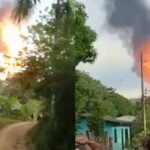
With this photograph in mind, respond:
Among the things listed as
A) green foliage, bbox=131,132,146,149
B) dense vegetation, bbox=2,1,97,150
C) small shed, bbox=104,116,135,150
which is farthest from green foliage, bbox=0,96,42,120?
green foliage, bbox=131,132,146,149

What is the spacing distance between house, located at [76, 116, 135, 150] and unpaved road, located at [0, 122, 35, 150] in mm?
236

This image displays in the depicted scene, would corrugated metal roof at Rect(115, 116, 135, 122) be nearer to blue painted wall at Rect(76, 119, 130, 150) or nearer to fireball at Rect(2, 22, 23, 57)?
blue painted wall at Rect(76, 119, 130, 150)

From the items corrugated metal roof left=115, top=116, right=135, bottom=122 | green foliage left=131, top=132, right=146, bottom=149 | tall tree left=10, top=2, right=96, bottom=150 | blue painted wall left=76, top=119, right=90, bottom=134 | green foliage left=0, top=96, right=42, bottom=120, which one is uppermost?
tall tree left=10, top=2, right=96, bottom=150

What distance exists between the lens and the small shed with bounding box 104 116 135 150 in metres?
1.57

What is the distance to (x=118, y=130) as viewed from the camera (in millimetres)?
1585

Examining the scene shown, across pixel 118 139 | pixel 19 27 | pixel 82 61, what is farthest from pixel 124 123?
pixel 19 27

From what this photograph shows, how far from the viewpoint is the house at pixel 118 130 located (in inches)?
61.6

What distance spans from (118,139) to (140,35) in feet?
1.47

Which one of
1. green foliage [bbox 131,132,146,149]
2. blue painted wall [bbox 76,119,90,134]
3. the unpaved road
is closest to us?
the unpaved road

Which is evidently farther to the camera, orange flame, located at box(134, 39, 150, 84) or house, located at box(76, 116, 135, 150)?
orange flame, located at box(134, 39, 150, 84)

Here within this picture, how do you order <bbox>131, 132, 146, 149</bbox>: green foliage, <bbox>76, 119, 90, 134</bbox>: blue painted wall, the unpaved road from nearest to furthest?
the unpaved road → <bbox>76, 119, 90, 134</bbox>: blue painted wall → <bbox>131, 132, 146, 149</bbox>: green foliage

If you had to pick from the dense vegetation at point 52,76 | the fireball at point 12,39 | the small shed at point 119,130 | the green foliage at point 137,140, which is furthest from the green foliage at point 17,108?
the green foliage at point 137,140

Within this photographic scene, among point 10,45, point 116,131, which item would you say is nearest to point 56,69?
point 10,45

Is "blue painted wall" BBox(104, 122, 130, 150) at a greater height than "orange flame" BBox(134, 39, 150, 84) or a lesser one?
lesser
